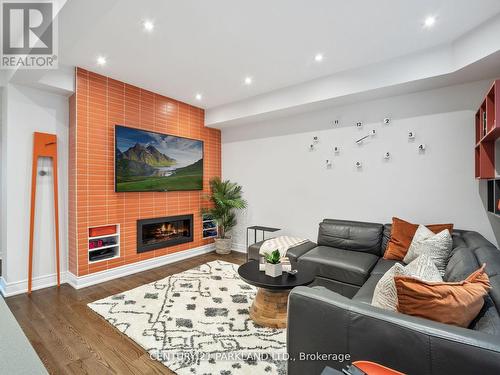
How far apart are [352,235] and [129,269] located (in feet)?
11.2

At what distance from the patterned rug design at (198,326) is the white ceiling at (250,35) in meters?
2.75

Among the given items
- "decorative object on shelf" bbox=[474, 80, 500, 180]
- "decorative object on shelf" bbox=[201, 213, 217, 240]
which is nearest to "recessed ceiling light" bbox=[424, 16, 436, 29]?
"decorative object on shelf" bbox=[474, 80, 500, 180]

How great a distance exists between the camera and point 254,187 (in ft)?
16.4

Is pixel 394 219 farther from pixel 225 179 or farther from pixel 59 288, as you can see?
pixel 59 288

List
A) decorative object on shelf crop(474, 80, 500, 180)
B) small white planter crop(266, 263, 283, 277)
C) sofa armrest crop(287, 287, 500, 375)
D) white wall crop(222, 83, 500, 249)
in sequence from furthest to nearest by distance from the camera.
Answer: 1. white wall crop(222, 83, 500, 249)
2. small white planter crop(266, 263, 283, 277)
3. decorative object on shelf crop(474, 80, 500, 180)
4. sofa armrest crop(287, 287, 500, 375)

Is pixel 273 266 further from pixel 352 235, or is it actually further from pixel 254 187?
pixel 254 187

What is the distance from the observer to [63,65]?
3240mm

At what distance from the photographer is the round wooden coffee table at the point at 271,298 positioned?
2314 millimetres

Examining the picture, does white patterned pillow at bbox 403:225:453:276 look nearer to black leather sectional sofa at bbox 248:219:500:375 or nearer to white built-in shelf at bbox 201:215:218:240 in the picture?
black leather sectional sofa at bbox 248:219:500:375

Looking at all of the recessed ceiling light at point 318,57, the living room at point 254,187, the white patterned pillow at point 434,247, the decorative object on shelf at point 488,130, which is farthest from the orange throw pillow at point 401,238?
the recessed ceiling light at point 318,57

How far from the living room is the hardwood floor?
0.08 feet

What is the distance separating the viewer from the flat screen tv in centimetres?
377

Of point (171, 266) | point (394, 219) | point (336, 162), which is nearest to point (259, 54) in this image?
point (336, 162)

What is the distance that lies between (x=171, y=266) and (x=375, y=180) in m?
3.56
